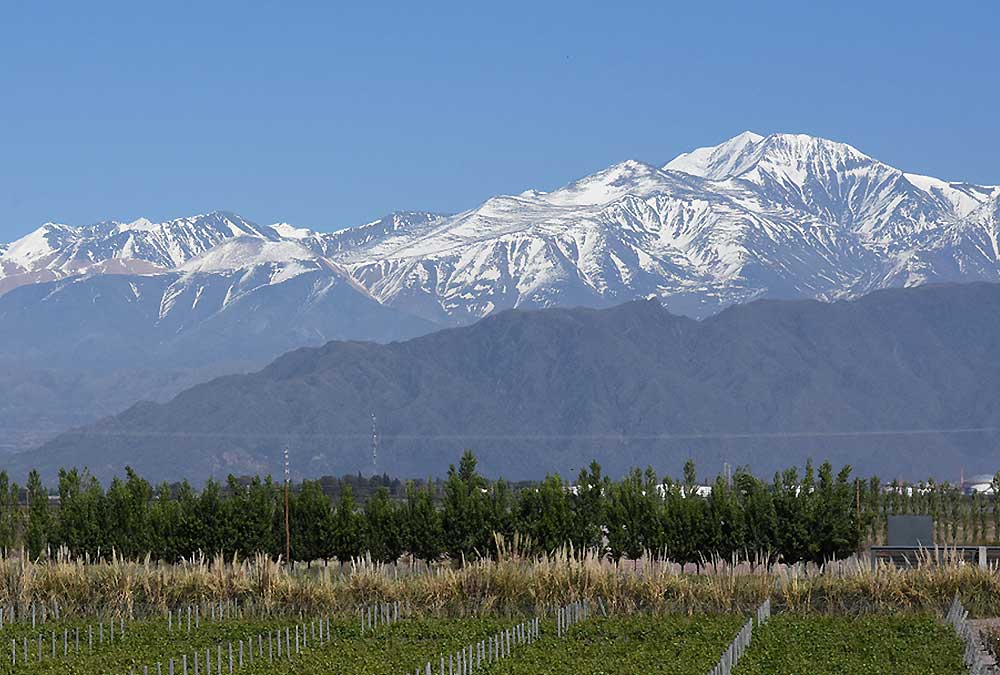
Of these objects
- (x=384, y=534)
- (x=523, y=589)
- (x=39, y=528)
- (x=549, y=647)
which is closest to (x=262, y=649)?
(x=549, y=647)

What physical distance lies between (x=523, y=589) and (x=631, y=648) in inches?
393

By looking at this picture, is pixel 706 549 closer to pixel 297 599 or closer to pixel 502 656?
pixel 297 599

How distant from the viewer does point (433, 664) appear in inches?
1432

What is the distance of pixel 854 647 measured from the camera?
39.8m

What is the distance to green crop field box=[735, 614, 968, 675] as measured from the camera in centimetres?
3562

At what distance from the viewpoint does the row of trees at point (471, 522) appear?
58562 millimetres

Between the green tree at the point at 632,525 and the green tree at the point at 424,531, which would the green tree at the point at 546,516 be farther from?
the green tree at the point at 424,531

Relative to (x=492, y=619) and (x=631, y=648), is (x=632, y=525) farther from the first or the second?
(x=631, y=648)

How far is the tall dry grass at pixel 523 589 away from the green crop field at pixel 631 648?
2.79 meters

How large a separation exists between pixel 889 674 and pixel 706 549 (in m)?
24.4

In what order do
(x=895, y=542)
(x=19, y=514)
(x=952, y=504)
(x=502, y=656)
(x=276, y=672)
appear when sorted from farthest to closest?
(x=952, y=504), (x=19, y=514), (x=895, y=542), (x=502, y=656), (x=276, y=672)

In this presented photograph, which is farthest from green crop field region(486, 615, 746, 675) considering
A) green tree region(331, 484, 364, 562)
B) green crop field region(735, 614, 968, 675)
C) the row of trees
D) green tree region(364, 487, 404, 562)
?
green tree region(331, 484, 364, 562)

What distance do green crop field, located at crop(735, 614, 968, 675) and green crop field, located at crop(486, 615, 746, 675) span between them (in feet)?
3.29

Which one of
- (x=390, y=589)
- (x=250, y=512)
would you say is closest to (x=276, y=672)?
(x=390, y=589)
